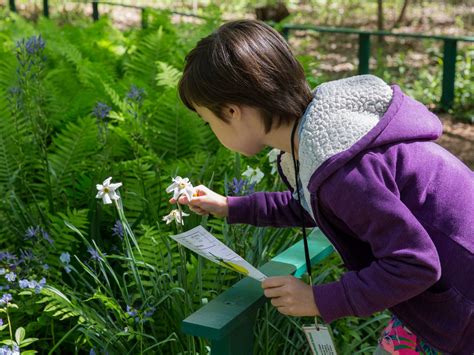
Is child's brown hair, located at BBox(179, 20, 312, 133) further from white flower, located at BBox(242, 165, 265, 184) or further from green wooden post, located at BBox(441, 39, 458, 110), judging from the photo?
green wooden post, located at BBox(441, 39, 458, 110)

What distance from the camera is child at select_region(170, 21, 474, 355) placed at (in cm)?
169

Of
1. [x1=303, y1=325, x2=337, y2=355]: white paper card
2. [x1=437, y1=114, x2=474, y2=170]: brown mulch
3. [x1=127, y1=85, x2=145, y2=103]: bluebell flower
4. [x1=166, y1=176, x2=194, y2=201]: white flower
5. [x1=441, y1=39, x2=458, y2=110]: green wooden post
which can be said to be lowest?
[x1=437, y1=114, x2=474, y2=170]: brown mulch

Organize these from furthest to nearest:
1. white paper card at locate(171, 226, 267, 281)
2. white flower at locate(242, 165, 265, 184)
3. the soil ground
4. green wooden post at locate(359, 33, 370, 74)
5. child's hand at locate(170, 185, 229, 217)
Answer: the soil ground, green wooden post at locate(359, 33, 370, 74), white flower at locate(242, 165, 265, 184), child's hand at locate(170, 185, 229, 217), white paper card at locate(171, 226, 267, 281)

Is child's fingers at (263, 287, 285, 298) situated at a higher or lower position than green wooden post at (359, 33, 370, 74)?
higher

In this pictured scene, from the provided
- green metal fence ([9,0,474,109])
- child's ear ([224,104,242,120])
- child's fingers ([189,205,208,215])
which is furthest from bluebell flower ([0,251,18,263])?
green metal fence ([9,0,474,109])

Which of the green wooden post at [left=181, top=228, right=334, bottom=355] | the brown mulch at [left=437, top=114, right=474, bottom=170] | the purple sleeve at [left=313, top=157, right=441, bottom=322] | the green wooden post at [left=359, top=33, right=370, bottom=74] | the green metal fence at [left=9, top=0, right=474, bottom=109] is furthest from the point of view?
the green wooden post at [left=359, top=33, right=370, bottom=74]

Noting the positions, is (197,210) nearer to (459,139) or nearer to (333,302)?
(333,302)

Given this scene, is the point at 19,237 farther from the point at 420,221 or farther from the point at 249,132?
the point at 420,221

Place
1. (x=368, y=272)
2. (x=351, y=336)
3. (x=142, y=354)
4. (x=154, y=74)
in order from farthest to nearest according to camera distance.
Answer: (x=154, y=74), (x=351, y=336), (x=142, y=354), (x=368, y=272)

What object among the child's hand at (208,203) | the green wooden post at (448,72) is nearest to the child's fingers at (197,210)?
the child's hand at (208,203)

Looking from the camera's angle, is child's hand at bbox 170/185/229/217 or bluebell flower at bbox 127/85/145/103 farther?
bluebell flower at bbox 127/85/145/103

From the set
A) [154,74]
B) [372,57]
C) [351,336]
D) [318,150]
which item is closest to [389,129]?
[318,150]

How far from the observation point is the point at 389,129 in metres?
1.79

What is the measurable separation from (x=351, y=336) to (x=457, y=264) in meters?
1.13
